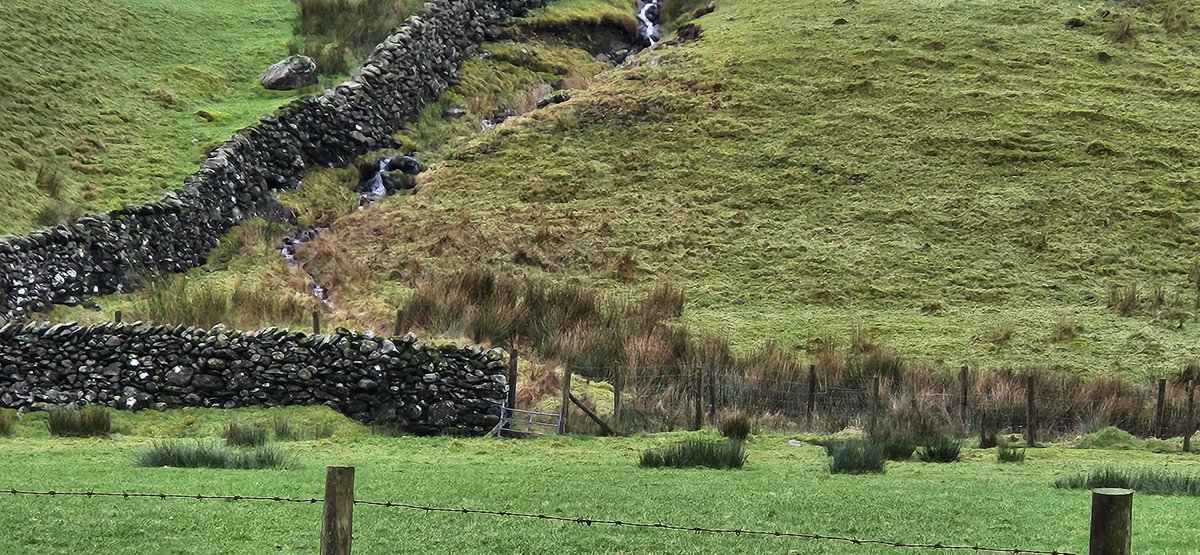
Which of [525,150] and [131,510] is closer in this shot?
Result: [131,510]

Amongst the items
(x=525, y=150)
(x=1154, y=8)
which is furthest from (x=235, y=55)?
(x=1154, y=8)

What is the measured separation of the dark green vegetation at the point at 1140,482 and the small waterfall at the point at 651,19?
39958mm

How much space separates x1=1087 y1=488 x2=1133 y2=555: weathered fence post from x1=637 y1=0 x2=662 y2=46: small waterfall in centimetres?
4882

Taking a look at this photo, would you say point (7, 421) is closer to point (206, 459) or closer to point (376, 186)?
point (206, 459)

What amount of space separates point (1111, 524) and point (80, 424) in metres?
18.2

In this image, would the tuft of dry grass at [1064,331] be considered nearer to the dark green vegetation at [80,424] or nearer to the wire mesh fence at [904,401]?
the wire mesh fence at [904,401]

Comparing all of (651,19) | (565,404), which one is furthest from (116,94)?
(651,19)

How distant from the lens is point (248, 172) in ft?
122

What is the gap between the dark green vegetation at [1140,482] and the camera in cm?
1537

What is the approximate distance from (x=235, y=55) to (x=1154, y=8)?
32.5 metres

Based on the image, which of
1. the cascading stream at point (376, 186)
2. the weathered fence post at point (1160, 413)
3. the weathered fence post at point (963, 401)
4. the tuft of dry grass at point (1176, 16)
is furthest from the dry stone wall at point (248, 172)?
the tuft of dry grass at point (1176, 16)

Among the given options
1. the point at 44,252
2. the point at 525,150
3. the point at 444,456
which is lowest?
the point at 444,456

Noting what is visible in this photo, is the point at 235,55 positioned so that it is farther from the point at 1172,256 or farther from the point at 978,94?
the point at 1172,256

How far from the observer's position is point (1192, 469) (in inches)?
719
